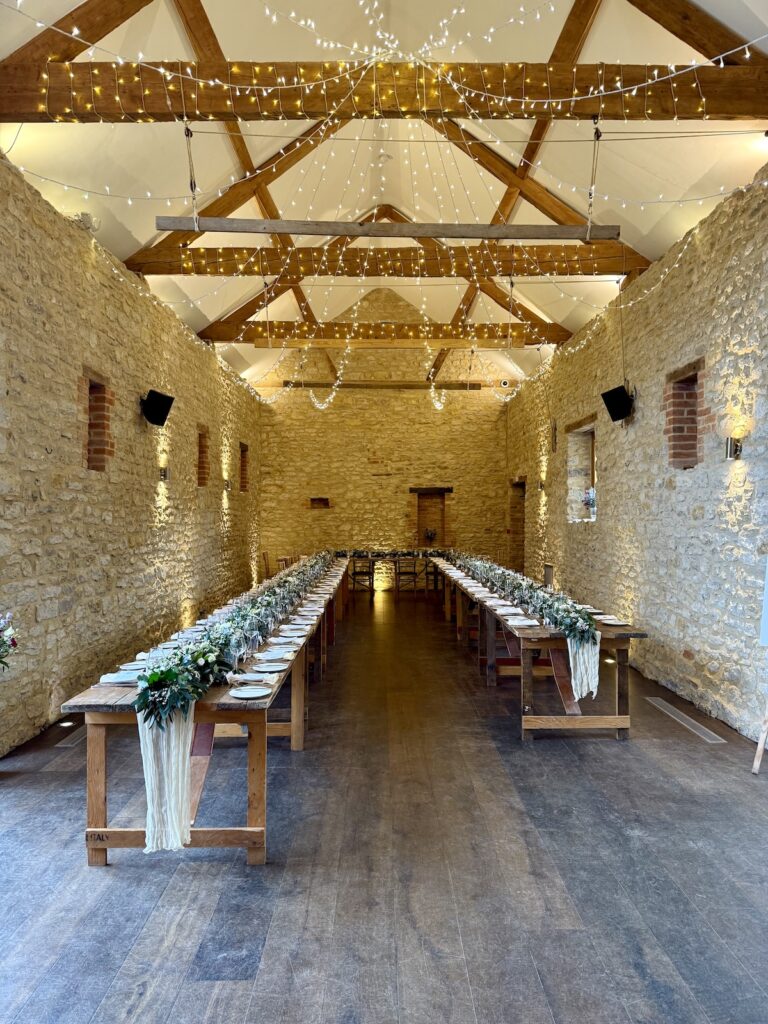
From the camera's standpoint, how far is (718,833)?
304 cm

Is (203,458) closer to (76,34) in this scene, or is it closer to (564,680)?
(76,34)

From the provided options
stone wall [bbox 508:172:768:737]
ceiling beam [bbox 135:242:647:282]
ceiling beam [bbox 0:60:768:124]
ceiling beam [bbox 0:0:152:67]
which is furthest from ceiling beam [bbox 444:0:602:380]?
ceiling beam [bbox 0:0:152:67]

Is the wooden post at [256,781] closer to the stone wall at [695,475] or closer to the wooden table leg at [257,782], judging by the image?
the wooden table leg at [257,782]

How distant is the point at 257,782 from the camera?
9.20 feet

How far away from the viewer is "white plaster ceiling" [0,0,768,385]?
4492 mm

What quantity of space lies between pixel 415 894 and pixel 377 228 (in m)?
4.20

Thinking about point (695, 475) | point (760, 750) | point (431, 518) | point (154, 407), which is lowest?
point (760, 750)

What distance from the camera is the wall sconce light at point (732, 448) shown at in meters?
4.61

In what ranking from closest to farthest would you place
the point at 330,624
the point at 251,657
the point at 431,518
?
the point at 251,657 → the point at 330,624 → the point at 431,518

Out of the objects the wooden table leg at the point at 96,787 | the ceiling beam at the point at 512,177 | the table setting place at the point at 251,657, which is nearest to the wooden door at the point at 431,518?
the ceiling beam at the point at 512,177

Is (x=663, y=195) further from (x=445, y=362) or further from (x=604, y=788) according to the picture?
(x=445, y=362)

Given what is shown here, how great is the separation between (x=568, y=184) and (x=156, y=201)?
153 inches

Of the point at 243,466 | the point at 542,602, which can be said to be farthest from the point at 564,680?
the point at 243,466

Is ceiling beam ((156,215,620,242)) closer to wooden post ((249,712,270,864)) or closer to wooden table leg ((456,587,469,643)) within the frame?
wooden post ((249,712,270,864))
